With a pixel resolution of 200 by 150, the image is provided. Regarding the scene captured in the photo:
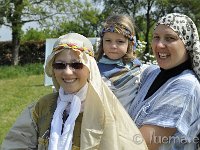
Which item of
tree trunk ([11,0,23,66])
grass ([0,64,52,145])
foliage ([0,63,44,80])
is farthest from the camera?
tree trunk ([11,0,23,66])

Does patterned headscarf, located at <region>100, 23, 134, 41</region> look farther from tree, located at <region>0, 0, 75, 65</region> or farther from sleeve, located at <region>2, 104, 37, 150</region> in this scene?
tree, located at <region>0, 0, 75, 65</region>

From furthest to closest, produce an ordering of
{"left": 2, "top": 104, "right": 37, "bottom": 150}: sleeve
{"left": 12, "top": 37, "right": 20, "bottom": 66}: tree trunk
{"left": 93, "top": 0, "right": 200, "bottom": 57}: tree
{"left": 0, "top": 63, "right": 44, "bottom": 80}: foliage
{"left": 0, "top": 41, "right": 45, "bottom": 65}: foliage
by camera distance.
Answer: {"left": 93, "top": 0, "right": 200, "bottom": 57}: tree < {"left": 0, "top": 41, "right": 45, "bottom": 65}: foliage < {"left": 12, "top": 37, "right": 20, "bottom": 66}: tree trunk < {"left": 0, "top": 63, "right": 44, "bottom": 80}: foliage < {"left": 2, "top": 104, "right": 37, "bottom": 150}: sleeve

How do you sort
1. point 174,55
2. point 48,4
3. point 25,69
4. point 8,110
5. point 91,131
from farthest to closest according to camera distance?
point 48,4 → point 25,69 → point 8,110 → point 174,55 → point 91,131

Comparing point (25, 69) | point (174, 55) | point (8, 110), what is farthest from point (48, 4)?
point (174, 55)

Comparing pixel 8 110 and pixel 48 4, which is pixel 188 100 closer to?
pixel 8 110

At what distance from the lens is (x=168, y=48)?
2732 mm

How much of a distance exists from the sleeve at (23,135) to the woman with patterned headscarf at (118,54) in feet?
2.81

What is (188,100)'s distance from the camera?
261 cm

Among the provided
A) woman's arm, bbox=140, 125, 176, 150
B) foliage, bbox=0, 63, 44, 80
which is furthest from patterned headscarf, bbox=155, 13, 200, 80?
foliage, bbox=0, 63, 44, 80

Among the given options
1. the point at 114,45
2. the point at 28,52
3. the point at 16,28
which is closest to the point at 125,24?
the point at 114,45

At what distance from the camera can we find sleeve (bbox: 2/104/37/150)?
8.59 feet

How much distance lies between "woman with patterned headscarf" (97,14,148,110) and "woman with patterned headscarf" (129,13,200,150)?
0.48m

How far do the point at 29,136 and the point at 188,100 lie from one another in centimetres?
96

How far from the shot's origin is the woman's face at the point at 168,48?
2.73 metres
